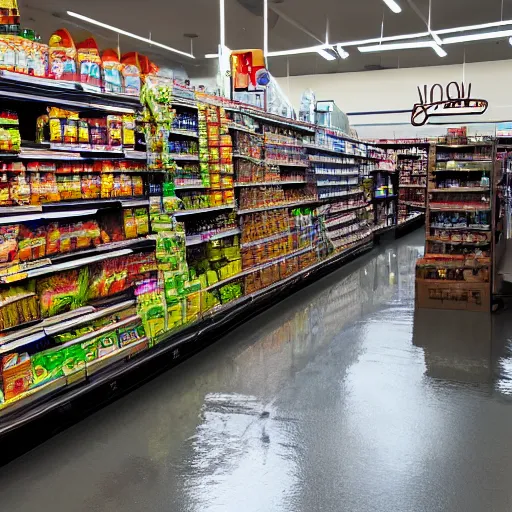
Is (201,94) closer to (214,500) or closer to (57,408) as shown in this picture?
(57,408)

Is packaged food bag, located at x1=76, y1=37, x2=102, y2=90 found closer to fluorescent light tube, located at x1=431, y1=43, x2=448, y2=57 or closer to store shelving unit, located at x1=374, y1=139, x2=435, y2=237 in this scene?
fluorescent light tube, located at x1=431, y1=43, x2=448, y2=57

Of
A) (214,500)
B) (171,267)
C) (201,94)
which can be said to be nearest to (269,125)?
(201,94)

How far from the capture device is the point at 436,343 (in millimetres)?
5219

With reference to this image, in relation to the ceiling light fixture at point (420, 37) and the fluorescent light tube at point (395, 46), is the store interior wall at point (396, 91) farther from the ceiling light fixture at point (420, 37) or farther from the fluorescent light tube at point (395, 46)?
the fluorescent light tube at point (395, 46)

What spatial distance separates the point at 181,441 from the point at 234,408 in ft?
1.80

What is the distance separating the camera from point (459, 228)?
22.9 feet

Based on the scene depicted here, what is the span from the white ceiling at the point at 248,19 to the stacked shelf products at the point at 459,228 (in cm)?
464

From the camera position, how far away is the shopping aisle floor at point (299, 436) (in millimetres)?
2709

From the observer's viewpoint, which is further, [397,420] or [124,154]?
[124,154]

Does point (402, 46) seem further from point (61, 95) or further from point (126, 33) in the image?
point (61, 95)

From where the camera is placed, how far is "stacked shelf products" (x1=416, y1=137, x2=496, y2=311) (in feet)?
21.3

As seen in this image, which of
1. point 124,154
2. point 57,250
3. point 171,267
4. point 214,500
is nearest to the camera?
point 214,500

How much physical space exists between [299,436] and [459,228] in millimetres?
4505

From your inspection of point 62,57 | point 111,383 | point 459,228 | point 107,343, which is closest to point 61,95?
point 62,57
